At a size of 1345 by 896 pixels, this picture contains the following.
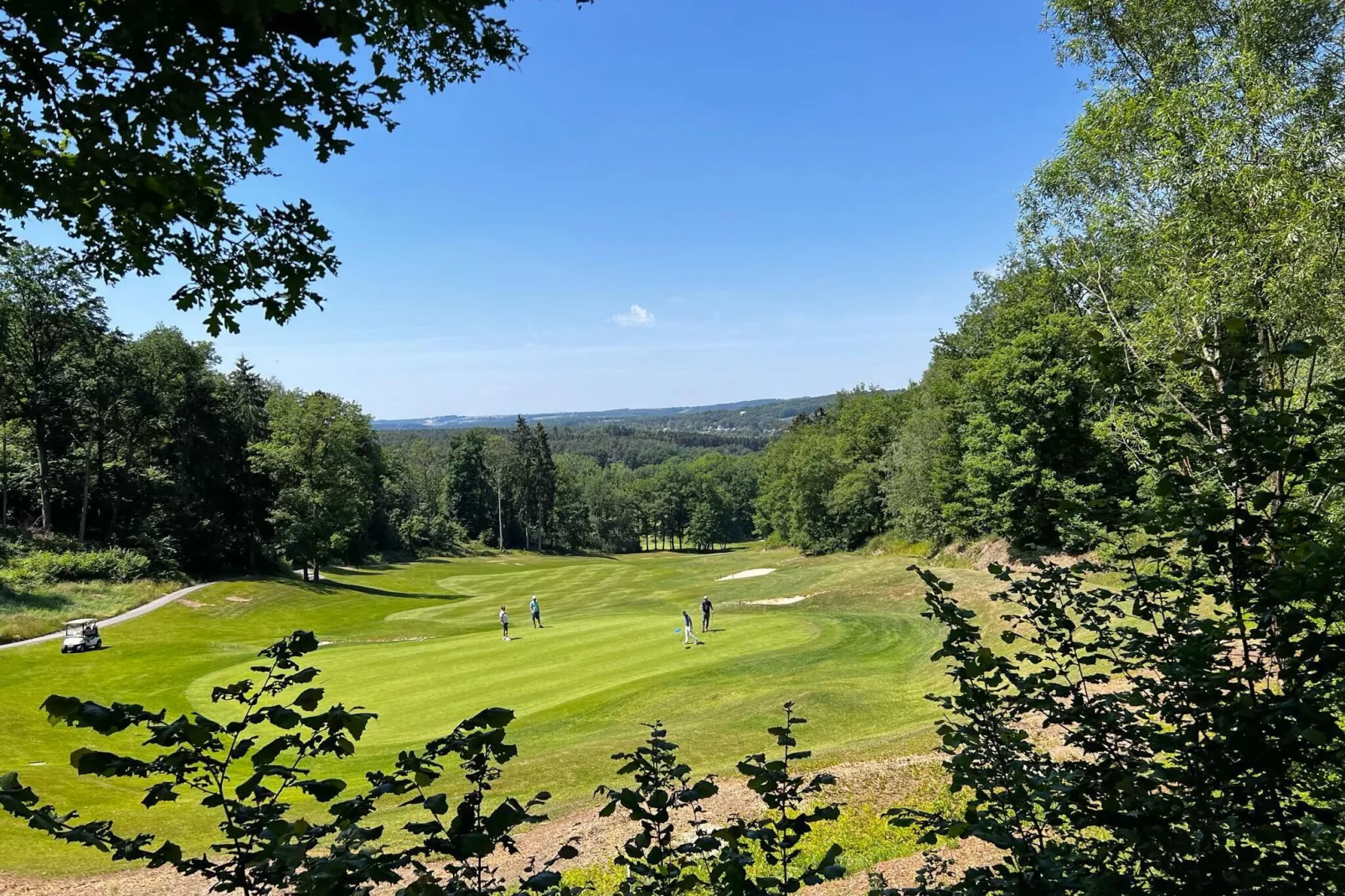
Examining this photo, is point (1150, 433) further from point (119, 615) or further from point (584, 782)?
point (119, 615)

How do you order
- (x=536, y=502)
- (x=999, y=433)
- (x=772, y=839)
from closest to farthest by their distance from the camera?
(x=772, y=839) → (x=999, y=433) → (x=536, y=502)

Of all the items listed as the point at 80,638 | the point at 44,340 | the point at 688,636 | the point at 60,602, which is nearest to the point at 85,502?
the point at 44,340

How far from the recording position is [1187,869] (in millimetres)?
2949

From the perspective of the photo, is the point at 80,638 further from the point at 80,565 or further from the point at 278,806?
the point at 278,806

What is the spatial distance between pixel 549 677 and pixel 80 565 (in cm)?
3301

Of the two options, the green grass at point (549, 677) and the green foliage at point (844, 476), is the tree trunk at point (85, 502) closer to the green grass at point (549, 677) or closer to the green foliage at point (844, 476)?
the green grass at point (549, 677)

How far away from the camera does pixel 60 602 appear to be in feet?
112

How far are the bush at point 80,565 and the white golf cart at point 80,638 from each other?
36.5 feet

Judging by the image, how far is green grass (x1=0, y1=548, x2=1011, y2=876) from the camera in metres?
13.7

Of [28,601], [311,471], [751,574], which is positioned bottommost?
[751,574]

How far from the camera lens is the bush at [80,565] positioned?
36.1 m

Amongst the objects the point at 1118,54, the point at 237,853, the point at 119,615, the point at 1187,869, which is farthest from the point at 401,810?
the point at 119,615

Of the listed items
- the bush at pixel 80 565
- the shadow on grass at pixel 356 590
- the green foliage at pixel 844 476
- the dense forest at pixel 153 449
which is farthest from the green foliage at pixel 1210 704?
the green foliage at pixel 844 476

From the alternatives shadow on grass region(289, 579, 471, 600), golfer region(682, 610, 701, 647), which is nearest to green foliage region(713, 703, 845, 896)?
golfer region(682, 610, 701, 647)
